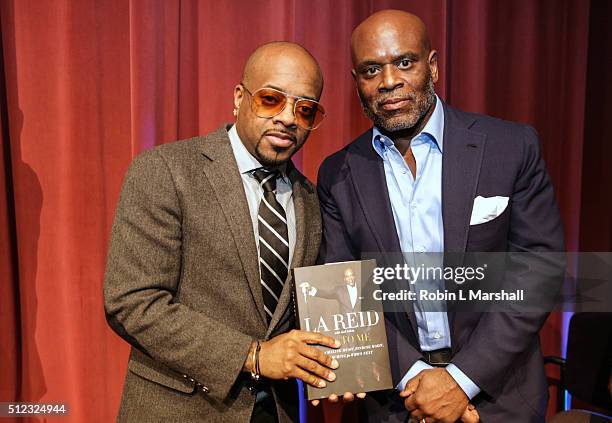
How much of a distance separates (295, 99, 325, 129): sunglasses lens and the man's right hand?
0.66 meters

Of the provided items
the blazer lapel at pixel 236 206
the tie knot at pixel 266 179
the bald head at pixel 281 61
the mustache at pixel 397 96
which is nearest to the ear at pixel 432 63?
the mustache at pixel 397 96

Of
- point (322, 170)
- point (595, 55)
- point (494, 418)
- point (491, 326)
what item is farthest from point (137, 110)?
point (595, 55)

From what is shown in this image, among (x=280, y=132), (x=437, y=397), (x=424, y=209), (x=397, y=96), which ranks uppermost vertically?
(x=397, y=96)

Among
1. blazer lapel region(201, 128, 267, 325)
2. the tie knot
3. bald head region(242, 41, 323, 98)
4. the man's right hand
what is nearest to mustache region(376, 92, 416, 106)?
bald head region(242, 41, 323, 98)

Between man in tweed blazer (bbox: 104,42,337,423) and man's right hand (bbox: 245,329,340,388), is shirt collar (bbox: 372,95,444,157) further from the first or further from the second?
man's right hand (bbox: 245,329,340,388)

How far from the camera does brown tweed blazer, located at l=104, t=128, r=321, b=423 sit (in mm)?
1564

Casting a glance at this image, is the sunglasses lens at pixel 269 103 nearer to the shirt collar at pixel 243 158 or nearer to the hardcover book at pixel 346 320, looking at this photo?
the shirt collar at pixel 243 158

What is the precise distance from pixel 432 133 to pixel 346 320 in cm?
75

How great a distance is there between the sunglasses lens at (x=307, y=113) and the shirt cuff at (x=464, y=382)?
0.91 metres

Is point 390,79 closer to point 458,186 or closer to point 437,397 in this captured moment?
point 458,186

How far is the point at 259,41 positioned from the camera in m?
2.74

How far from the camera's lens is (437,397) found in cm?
172

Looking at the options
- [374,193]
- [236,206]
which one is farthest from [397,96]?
[236,206]

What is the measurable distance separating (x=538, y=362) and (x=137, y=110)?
2.02m
